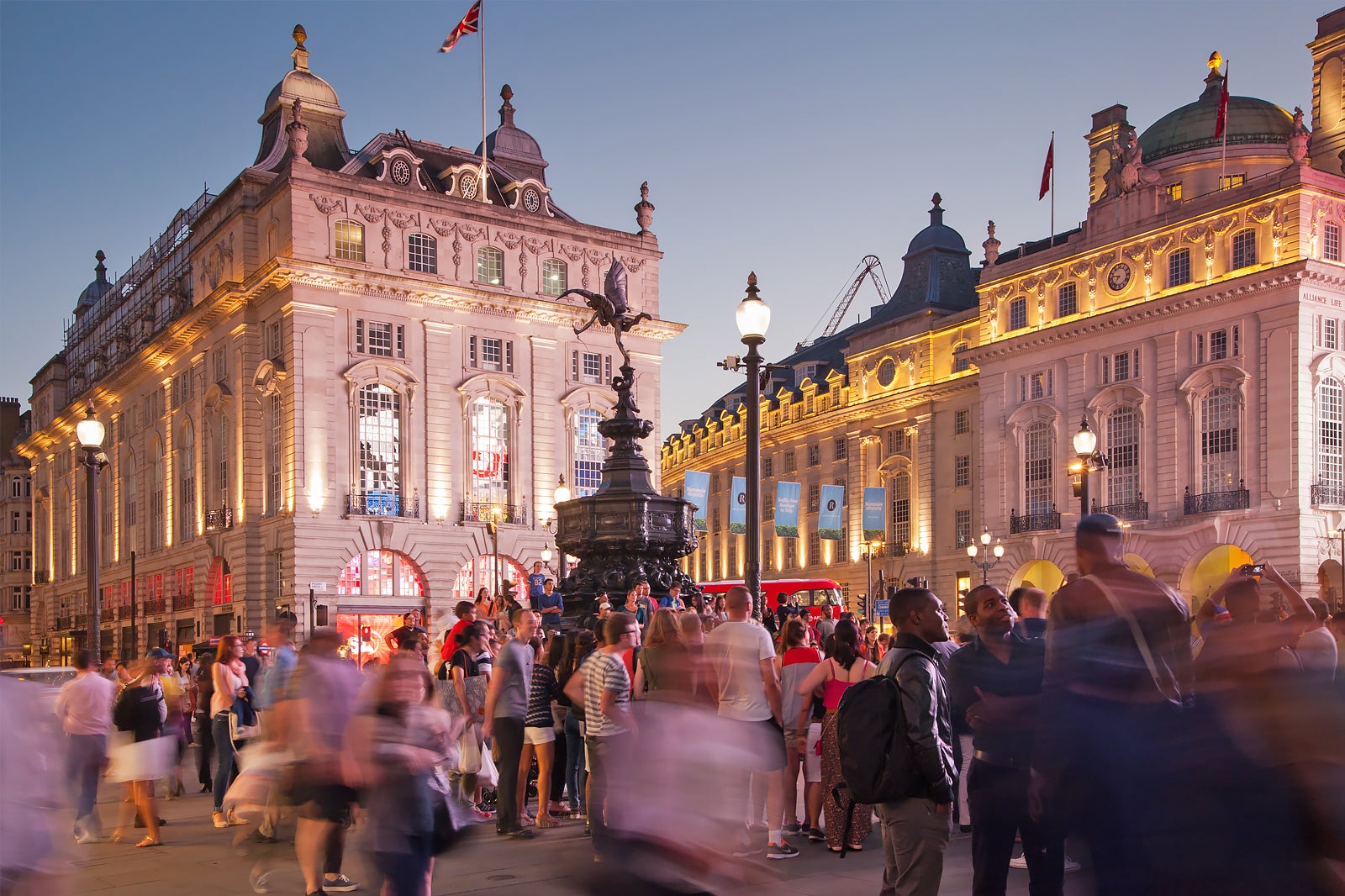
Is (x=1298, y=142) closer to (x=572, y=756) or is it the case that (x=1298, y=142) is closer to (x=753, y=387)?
(x=753, y=387)

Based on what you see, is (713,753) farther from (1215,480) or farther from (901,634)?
(1215,480)

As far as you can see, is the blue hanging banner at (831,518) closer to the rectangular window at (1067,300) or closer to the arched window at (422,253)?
the rectangular window at (1067,300)

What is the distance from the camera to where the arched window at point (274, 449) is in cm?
5003

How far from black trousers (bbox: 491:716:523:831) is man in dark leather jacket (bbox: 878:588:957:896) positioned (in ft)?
19.8

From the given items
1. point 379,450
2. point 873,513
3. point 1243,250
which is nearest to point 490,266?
point 379,450

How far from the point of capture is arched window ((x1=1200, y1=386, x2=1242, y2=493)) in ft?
164

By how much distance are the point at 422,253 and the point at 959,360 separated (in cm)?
2942

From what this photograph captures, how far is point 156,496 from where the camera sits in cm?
6438

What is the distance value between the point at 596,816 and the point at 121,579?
69.5 meters

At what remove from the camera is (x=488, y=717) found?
12.2 meters

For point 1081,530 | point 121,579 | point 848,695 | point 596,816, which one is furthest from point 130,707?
point 121,579

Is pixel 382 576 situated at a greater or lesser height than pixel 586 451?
lesser

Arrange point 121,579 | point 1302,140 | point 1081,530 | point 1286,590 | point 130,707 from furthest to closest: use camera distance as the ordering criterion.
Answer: point 121,579 → point 1302,140 → point 130,707 → point 1286,590 → point 1081,530

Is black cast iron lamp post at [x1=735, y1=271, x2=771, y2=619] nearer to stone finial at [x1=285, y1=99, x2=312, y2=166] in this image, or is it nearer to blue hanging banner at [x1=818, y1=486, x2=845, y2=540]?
blue hanging banner at [x1=818, y1=486, x2=845, y2=540]
